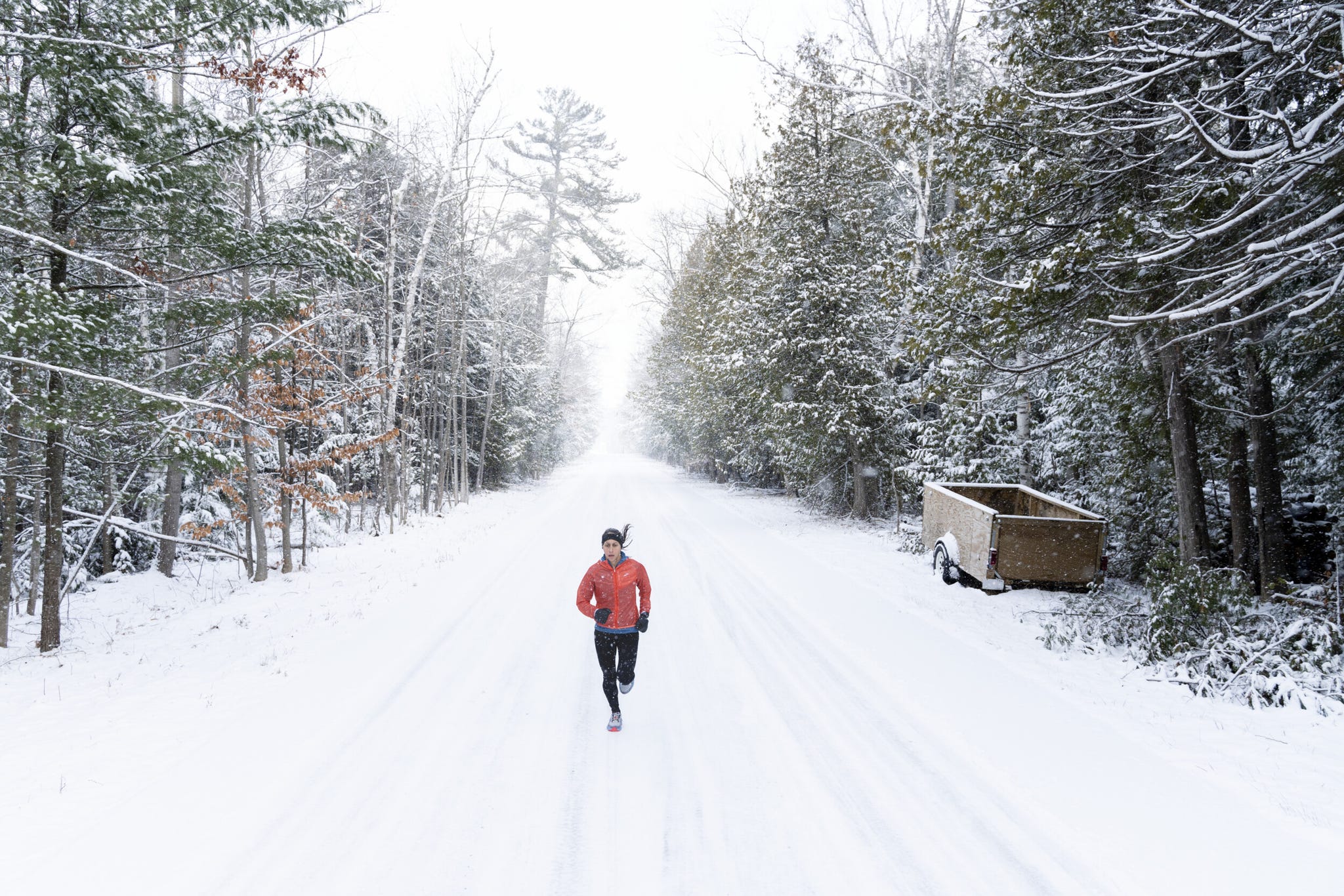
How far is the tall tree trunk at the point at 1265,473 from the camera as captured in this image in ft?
25.9

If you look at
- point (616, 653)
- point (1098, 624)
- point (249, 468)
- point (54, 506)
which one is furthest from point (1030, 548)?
point (249, 468)

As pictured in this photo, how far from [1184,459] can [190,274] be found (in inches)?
468

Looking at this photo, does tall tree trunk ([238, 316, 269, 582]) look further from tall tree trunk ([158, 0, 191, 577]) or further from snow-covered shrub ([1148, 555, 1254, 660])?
snow-covered shrub ([1148, 555, 1254, 660])

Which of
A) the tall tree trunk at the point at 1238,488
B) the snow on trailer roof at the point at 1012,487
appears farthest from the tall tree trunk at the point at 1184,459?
the snow on trailer roof at the point at 1012,487

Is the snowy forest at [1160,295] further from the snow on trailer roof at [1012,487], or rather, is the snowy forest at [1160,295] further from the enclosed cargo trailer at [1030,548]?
the snow on trailer roof at [1012,487]

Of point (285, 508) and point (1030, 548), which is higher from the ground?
point (285, 508)

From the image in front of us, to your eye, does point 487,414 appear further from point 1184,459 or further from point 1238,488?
point 1238,488

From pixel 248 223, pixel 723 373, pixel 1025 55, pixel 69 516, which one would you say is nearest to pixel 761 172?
pixel 723 373

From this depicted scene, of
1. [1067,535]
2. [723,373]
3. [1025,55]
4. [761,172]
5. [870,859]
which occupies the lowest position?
[870,859]

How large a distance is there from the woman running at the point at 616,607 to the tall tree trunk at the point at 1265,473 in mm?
8097

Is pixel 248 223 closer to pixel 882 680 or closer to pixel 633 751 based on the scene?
pixel 633 751

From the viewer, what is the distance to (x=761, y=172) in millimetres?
19047

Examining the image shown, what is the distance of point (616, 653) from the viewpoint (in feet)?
16.6

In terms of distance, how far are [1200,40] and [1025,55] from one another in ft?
5.94
